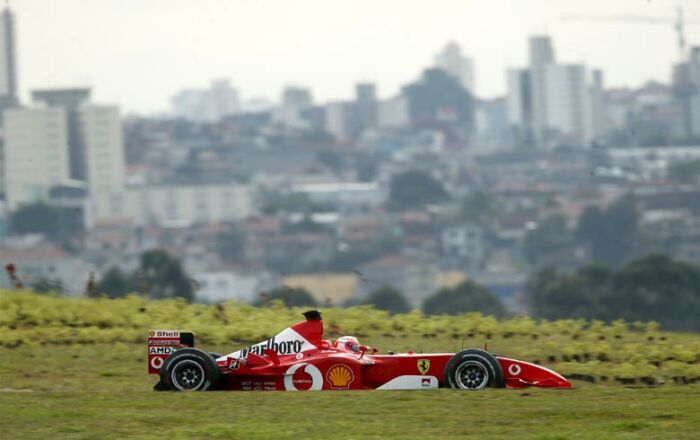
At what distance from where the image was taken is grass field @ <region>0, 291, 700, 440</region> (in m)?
11.5

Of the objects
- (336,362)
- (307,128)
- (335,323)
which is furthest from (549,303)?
(307,128)

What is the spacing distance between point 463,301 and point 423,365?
2264 inches

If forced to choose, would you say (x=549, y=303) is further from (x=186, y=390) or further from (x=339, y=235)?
(x=339, y=235)

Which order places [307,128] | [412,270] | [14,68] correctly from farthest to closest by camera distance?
[307,128] < [14,68] < [412,270]

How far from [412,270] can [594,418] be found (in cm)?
10579

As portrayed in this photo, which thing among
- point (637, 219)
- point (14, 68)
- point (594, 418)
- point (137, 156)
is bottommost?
point (594, 418)

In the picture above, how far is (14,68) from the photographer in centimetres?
17012

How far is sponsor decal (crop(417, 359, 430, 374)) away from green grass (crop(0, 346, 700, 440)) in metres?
0.44

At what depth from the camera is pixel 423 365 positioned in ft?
46.2

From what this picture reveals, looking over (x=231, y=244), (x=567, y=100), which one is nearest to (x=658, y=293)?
(x=231, y=244)

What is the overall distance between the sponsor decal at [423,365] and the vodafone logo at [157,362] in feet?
8.77

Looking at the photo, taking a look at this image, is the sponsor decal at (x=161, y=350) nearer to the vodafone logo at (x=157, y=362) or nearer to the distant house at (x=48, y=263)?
the vodafone logo at (x=157, y=362)

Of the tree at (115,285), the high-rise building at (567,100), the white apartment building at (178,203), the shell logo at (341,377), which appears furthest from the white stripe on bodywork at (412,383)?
the high-rise building at (567,100)

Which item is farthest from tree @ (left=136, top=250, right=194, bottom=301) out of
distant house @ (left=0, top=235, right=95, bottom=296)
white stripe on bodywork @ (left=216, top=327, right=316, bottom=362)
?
white stripe on bodywork @ (left=216, top=327, right=316, bottom=362)
